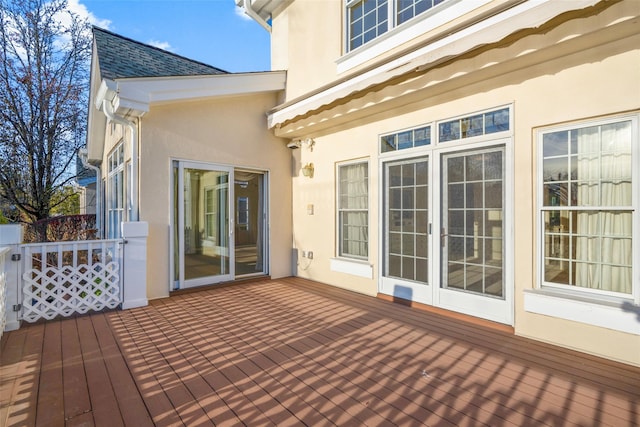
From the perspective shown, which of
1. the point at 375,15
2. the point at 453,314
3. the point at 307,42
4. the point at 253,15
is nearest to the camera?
the point at 453,314

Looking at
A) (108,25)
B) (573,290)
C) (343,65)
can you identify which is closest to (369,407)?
(573,290)

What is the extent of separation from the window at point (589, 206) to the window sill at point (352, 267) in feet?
8.74

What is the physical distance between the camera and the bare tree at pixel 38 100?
38.1ft

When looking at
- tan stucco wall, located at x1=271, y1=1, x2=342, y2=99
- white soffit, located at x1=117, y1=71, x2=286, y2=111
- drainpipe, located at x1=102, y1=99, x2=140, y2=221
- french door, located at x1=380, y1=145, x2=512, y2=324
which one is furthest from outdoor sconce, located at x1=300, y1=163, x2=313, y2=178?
drainpipe, located at x1=102, y1=99, x2=140, y2=221

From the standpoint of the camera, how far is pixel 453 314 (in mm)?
4551

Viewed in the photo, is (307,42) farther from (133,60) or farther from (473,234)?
(473,234)

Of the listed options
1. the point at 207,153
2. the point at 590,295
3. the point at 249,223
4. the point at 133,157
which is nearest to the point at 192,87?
the point at 207,153

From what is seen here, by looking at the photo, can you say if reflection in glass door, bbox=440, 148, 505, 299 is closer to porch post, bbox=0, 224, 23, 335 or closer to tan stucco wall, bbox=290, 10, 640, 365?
tan stucco wall, bbox=290, 10, 640, 365

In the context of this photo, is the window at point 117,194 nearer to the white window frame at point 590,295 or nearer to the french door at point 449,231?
the french door at point 449,231

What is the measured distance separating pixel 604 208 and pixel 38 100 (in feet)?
53.7

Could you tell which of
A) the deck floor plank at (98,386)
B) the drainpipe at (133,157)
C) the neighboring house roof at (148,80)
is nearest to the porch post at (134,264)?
the drainpipe at (133,157)

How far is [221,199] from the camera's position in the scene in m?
6.44

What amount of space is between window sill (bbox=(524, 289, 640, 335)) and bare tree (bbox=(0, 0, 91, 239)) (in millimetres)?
15325

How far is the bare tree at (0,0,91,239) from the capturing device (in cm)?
1160
